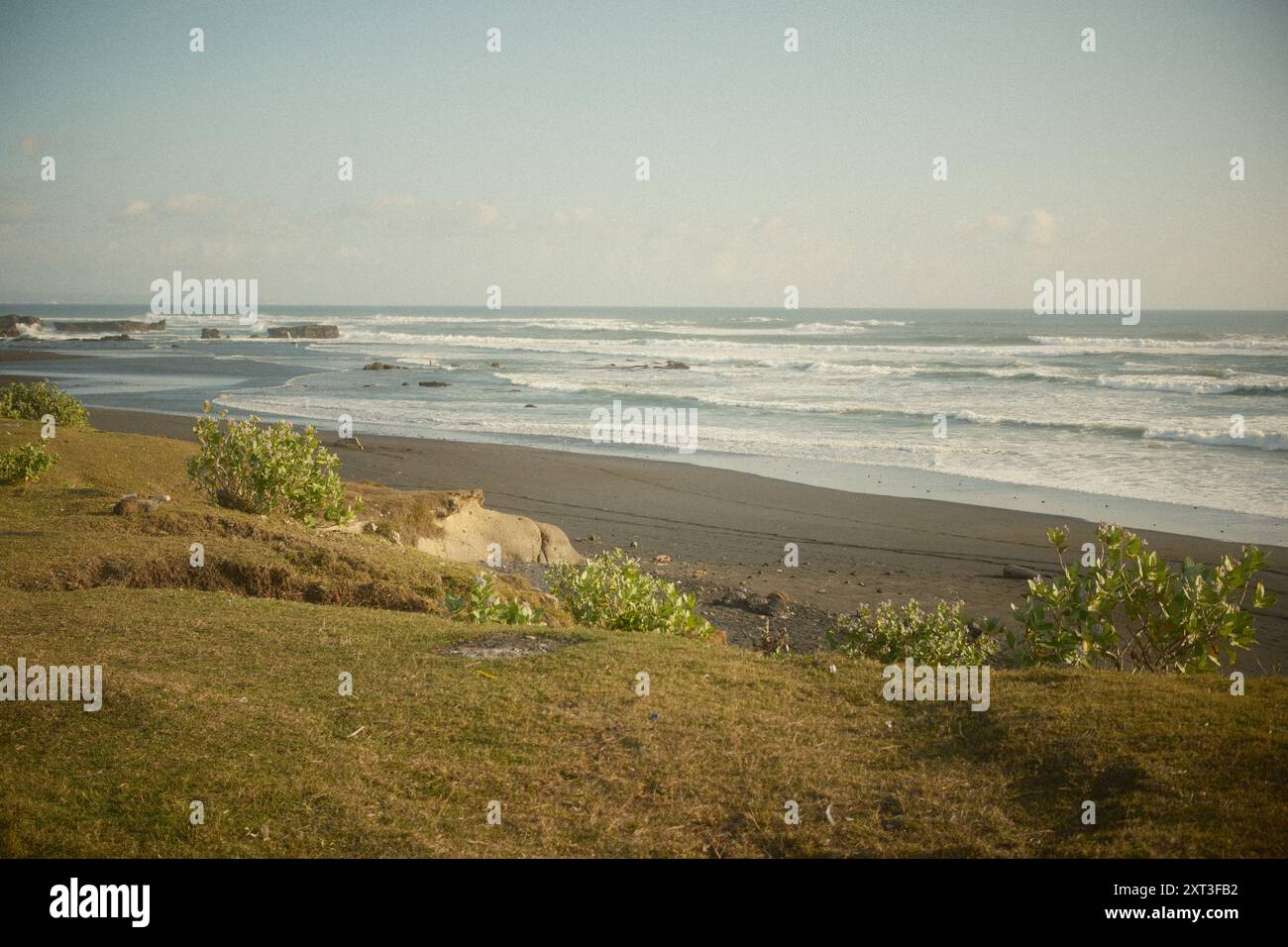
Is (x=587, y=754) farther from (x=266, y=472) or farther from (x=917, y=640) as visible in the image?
(x=266, y=472)

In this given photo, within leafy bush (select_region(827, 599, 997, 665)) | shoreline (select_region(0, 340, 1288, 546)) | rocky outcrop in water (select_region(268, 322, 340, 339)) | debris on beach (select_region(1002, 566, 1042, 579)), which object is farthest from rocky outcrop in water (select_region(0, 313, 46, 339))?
leafy bush (select_region(827, 599, 997, 665))

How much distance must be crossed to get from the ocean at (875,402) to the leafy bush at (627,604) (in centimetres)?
1285

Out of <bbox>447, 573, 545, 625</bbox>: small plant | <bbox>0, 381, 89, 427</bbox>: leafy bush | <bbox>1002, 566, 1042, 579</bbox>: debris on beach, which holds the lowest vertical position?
<bbox>1002, 566, 1042, 579</bbox>: debris on beach

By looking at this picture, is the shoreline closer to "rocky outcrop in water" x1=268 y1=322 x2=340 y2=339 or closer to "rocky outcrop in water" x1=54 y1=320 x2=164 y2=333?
"rocky outcrop in water" x1=268 y1=322 x2=340 y2=339

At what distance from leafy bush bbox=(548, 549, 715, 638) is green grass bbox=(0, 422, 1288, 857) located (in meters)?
1.58

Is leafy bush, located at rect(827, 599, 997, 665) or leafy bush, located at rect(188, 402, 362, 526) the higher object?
leafy bush, located at rect(188, 402, 362, 526)

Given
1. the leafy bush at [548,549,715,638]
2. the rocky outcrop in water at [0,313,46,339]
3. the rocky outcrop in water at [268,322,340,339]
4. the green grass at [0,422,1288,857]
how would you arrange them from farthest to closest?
the rocky outcrop in water at [268,322,340,339], the rocky outcrop in water at [0,313,46,339], the leafy bush at [548,549,715,638], the green grass at [0,422,1288,857]

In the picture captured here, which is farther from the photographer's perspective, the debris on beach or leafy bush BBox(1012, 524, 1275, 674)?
the debris on beach

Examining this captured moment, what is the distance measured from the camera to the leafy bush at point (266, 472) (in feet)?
41.5

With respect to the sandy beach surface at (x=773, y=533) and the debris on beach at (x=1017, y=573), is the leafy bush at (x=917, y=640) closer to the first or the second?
the sandy beach surface at (x=773, y=533)

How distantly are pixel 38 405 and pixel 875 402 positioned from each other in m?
30.7

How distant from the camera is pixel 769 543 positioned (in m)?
17.6

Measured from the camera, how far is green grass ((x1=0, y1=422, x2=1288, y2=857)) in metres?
4.75
